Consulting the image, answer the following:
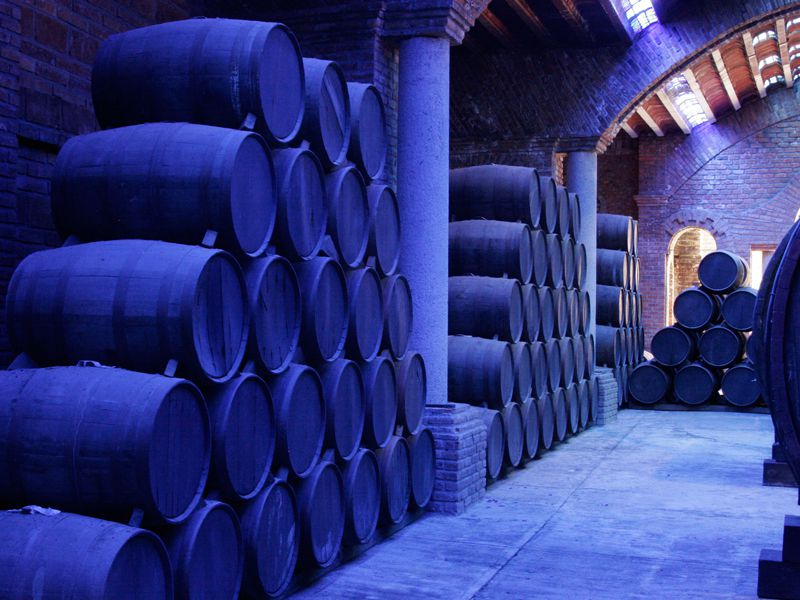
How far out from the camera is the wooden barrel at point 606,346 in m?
13.9

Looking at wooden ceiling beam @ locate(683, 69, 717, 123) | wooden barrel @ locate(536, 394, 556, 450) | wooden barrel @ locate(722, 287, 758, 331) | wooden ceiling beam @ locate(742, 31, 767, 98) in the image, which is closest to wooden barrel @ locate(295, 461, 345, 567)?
wooden barrel @ locate(536, 394, 556, 450)

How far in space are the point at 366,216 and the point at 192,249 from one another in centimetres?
190

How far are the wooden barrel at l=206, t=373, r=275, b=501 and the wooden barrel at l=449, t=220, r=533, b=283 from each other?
14.3ft

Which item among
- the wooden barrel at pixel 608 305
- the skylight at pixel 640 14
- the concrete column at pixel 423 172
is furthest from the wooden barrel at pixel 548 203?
the wooden barrel at pixel 608 305

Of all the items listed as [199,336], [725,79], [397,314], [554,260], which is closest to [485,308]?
[554,260]

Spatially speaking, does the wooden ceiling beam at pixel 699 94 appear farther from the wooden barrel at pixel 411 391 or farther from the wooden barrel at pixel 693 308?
the wooden barrel at pixel 411 391

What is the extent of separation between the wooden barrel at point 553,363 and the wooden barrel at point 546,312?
3.7 inches

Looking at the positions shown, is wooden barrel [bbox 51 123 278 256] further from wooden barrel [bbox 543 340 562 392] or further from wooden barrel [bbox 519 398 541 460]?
wooden barrel [bbox 543 340 562 392]

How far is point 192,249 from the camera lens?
4188mm

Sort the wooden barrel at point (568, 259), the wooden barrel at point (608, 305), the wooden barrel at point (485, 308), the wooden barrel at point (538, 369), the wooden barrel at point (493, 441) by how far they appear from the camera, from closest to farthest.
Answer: the wooden barrel at point (493, 441) < the wooden barrel at point (485, 308) < the wooden barrel at point (538, 369) < the wooden barrel at point (568, 259) < the wooden barrel at point (608, 305)

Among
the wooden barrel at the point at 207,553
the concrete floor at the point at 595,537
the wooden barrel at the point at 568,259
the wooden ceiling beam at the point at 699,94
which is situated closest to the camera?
the wooden barrel at the point at 207,553

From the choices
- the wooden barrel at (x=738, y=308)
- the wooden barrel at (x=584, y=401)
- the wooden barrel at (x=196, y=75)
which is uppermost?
the wooden barrel at (x=196, y=75)

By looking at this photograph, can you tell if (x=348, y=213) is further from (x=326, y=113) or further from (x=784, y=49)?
(x=784, y=49)

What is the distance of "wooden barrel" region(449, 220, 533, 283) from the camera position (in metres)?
8.73
